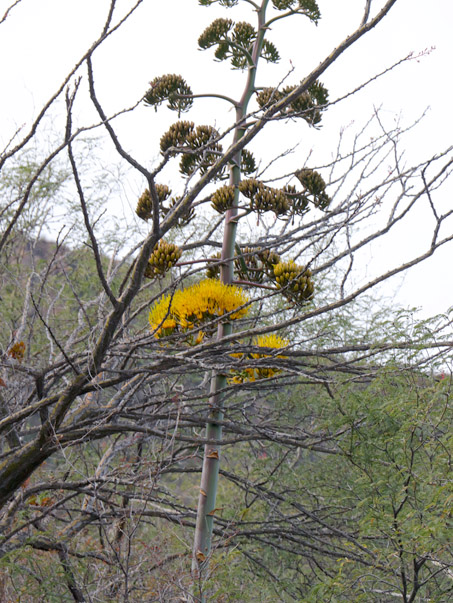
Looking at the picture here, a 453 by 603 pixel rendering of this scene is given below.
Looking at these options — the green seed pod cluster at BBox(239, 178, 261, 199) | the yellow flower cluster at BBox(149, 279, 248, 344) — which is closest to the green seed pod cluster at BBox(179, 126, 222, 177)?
the green seed pod cluster at BBox(239, 178, 261, 199)

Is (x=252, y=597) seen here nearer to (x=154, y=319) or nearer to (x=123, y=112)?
(x=154, y=319)

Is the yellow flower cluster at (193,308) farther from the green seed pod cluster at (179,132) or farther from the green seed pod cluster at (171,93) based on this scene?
the green seed pod cluster at (171,93)

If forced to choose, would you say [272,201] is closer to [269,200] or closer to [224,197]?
[269,200]

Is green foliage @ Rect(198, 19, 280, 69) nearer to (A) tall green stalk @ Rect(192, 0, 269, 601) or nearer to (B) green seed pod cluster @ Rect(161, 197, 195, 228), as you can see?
(A) tall green stalk @ Rect(192, 0, 269, 601)

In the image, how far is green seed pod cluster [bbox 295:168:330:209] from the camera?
307 cm

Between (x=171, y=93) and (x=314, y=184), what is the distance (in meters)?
0.88

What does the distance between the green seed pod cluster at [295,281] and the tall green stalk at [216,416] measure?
1.58 feet

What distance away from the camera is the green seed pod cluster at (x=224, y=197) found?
3068 millimetres

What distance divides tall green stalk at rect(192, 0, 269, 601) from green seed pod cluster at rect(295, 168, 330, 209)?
347 millimetres

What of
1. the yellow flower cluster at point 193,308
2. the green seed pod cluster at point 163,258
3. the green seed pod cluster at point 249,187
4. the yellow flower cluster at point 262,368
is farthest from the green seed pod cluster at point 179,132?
the yellow flower cluster at point 262,368

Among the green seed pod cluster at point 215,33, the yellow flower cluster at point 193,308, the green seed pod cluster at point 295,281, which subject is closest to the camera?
the green seed pod cluster at point 295,281

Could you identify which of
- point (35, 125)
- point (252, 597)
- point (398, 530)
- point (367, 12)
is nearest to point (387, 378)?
point (398, 530)

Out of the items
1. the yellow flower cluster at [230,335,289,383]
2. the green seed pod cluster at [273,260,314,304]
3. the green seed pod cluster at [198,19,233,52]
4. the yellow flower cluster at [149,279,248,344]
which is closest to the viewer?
the green seed pod cluster at [273,260,314,304]

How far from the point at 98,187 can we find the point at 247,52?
20.2ft
